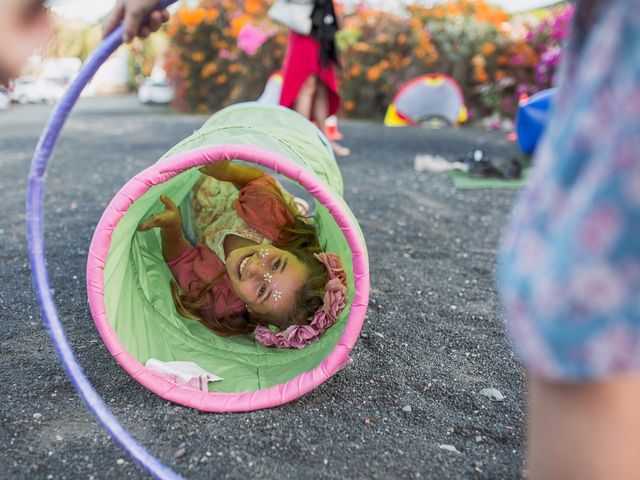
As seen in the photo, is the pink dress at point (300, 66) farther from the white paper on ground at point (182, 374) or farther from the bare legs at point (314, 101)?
the white paper on ground at point (182, 374)

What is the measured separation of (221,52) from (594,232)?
35.5ft

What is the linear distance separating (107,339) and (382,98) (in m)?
9.13

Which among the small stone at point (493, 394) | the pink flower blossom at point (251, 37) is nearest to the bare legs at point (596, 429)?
the small stone at point (493, 394)

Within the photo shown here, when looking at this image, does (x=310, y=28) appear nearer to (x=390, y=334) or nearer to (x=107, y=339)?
(x=390, y=334)

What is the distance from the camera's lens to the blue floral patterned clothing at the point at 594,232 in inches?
30.1

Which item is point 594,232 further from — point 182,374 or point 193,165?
point 182,374

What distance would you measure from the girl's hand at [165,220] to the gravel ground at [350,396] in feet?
1.54

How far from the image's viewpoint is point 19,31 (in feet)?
4.14

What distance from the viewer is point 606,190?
766 mm

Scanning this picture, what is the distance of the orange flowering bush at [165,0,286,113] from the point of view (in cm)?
1065

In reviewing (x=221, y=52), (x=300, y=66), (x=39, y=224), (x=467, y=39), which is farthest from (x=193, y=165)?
(x=221, y=52)

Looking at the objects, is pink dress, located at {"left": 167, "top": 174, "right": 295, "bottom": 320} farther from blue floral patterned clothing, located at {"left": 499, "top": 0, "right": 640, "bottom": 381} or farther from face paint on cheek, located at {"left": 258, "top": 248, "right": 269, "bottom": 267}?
blue floral patterned clothing, located at {"left": 499, "top": 0, "right": 640, "bottom": 381}

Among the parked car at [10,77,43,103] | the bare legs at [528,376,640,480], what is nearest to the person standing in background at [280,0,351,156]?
the bare legs at [528,376,640,480]

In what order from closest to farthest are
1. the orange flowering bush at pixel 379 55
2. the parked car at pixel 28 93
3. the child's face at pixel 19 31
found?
the child's face at pixel 19 31 < the orange flowering bush at pixel 379 55 < the parked car at pixel 28 93
